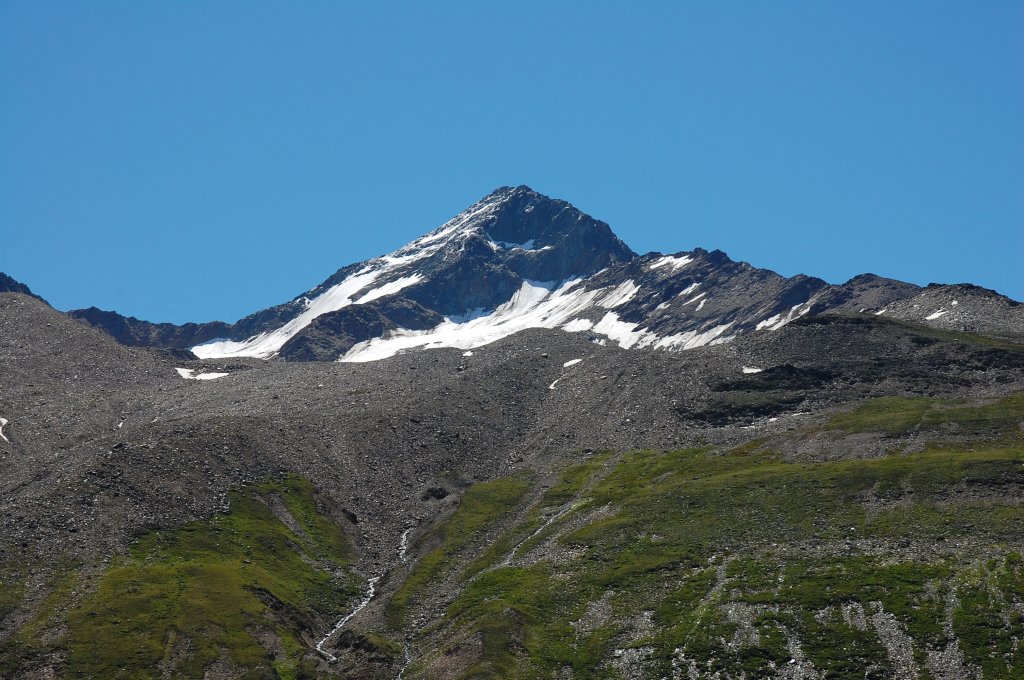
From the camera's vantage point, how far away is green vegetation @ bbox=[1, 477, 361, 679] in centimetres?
10456

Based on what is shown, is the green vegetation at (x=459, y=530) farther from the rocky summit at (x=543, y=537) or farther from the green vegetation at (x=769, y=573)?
the green vegetation at (x=769, y=573)

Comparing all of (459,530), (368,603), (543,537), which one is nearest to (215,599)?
(368,603)

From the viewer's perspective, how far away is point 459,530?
14512cm

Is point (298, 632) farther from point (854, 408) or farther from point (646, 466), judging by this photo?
point (854, 408)

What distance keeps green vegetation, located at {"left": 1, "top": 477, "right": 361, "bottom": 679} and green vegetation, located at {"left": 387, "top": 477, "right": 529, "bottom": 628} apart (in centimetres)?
855

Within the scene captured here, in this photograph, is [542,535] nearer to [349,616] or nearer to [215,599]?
[349,616]

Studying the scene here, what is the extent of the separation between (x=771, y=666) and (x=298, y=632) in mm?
53329

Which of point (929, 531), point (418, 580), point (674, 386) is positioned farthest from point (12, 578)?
point (674, 386)

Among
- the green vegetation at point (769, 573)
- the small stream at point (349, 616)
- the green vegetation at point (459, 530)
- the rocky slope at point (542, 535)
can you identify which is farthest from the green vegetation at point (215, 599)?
the green vegetation at point (769, 573)

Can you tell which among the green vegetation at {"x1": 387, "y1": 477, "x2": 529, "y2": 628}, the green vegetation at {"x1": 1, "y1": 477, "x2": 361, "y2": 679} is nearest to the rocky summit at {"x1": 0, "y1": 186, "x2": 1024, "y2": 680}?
the green vegetation at {"x1": 1, "y1": 477, "x2": 361, "y2": 679}

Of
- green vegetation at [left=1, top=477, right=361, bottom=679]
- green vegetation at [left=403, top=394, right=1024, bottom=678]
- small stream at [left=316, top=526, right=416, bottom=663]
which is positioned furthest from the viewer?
small stream at [left=316, top=526, right=416, bottom=663]

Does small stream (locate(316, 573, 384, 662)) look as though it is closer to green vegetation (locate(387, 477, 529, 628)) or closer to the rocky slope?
the rocky slope

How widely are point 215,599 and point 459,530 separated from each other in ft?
127

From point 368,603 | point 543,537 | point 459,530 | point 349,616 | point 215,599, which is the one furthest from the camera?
point 459,530
